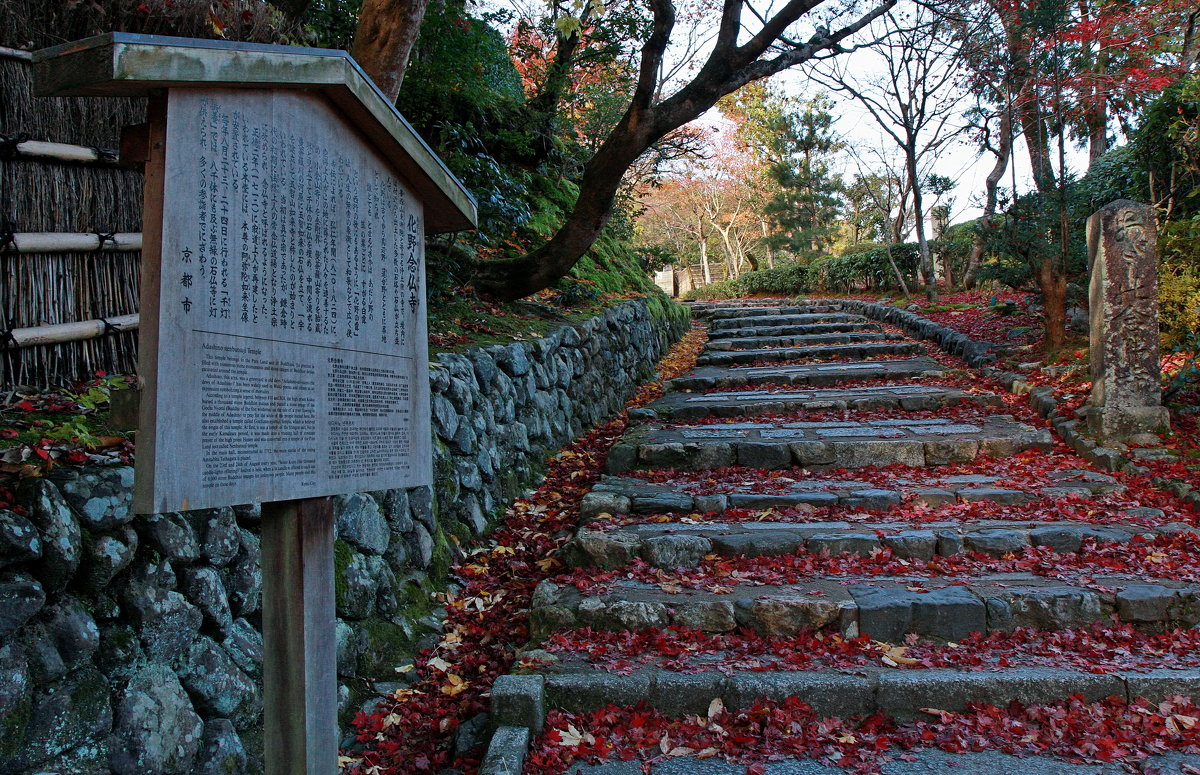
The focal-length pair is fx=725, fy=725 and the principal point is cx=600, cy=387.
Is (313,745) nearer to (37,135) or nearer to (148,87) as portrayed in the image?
(148,87)

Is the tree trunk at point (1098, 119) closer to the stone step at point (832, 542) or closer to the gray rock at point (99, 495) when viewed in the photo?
the stone step at point (832, 542)

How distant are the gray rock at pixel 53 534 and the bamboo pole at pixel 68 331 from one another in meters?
1.38

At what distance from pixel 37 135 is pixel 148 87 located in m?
2.53

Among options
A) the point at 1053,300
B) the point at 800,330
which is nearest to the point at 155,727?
the point at 1053,300

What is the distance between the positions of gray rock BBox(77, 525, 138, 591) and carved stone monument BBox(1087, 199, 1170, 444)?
6.91m

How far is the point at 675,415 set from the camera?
313 inches

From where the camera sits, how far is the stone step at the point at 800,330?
41.9ft

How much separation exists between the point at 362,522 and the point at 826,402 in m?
5.68

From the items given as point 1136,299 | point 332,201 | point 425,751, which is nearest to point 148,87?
point 332,201

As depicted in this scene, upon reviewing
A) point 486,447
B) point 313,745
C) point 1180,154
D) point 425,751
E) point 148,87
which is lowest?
point 425,751

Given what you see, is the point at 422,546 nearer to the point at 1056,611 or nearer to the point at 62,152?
the point at 62,152

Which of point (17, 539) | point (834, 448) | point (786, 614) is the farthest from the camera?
point (834, 448)

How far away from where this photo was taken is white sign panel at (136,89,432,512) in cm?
178

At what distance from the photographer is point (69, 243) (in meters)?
3.56
